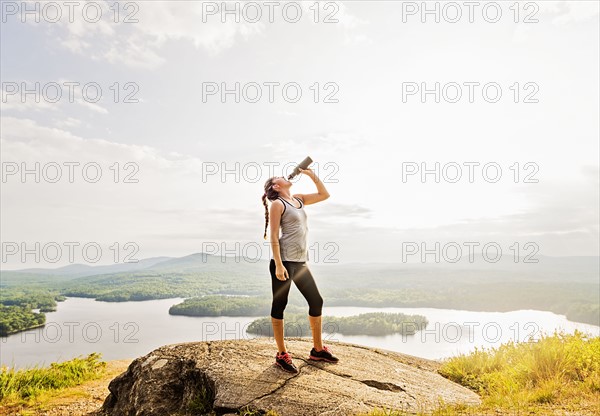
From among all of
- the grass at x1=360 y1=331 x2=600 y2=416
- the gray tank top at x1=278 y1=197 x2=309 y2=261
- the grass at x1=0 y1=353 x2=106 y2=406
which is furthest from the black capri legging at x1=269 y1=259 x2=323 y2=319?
the grass at x1=0 y1=353 x2=106 y2=406

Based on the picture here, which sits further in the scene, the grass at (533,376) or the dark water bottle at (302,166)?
the dark water bottle at (302,166)

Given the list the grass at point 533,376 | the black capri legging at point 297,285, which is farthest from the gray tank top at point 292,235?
the grass at point 533,376

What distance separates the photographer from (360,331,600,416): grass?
4574mm

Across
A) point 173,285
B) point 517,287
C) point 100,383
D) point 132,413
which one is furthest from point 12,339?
point 517,287

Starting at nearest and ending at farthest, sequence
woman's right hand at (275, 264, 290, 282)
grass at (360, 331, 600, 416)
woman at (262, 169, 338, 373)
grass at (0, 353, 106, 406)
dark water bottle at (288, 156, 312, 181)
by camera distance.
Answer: grass at (360, 331, 600, 416) → woman's right hand at (275, 264, 290, 282) → woman at (262, 169, 338, 373) → dark water bottle at (288, 156, 312, 181) → grass at (0, 353, 106, 406)

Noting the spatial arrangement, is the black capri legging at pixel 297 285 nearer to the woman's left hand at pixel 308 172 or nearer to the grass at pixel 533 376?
the woman's left hand at pixel 308 172

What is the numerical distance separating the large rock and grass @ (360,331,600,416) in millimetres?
394

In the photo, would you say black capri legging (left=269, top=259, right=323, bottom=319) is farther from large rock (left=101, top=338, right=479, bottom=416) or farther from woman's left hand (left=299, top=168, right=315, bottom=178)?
woman's left hand (left=299, top=168, right=315, bottom=178)

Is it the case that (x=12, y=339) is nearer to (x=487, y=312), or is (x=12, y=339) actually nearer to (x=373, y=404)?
(x=373, y=404)

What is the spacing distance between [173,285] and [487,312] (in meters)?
52.6

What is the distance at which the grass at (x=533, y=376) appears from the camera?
4.57 m

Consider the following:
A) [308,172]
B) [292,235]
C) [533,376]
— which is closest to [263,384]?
[292,235]

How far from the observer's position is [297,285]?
5617mm

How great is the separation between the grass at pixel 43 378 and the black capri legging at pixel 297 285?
5044 millimetres
